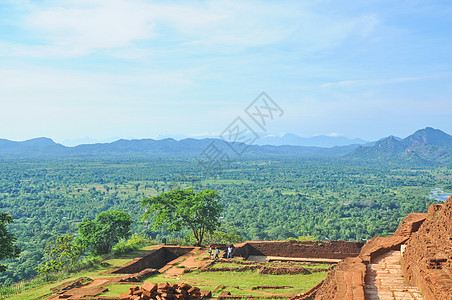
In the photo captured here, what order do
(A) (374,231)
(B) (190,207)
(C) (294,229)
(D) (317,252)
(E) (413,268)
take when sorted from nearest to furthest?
(E) (413,268) → (D) (317,252) → (B) (190,207) → (A) (374,231) → (C) (294,229)

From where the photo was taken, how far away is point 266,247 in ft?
66.1

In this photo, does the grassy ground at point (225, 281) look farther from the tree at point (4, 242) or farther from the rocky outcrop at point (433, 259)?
the rocky outcrop at point (433, 259)

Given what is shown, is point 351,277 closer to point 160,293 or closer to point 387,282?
point 387,282

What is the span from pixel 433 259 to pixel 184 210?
1615cm

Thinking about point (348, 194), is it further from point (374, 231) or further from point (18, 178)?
point (18, 178)

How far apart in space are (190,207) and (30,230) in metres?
38.8

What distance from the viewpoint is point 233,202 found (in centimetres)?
7838

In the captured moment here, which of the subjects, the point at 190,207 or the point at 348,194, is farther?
the point at 348,194

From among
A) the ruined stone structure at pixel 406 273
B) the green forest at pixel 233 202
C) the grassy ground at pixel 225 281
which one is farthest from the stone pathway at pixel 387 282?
the green forest at pixel 233 202

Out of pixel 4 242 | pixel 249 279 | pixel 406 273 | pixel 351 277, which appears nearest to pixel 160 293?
pixel 351 277

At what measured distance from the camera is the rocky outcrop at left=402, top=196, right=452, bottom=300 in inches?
249

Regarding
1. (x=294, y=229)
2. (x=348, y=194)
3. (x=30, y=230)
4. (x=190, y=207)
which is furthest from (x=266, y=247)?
(x=348, y=194)

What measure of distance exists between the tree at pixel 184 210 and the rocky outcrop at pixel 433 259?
13828 mm

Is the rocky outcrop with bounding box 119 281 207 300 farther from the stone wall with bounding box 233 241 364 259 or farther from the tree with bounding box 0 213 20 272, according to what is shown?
the stone wall with bounding box 233 241 364 259
